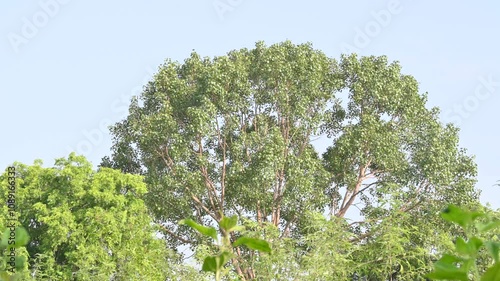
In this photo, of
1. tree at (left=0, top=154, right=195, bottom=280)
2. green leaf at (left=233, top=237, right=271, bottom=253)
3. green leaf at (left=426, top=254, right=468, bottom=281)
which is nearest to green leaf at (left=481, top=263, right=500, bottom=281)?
green leaf at (left=426, top=254, right=468, bottom=281)

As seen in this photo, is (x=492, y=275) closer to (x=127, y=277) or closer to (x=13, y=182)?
(x=127, y=277)

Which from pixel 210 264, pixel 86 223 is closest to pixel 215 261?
pixel 210 264

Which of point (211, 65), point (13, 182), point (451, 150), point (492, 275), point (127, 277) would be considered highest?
point (211, 65)

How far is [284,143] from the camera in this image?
24.0 m

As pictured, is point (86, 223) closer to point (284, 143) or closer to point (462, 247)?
point (284, 143)

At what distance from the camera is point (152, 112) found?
993 inches

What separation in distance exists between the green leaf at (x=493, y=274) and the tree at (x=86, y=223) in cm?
1948

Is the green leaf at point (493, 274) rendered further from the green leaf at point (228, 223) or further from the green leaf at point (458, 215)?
the green leaf at point (228, 223)

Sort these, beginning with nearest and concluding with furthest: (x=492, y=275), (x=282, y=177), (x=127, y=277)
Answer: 1. (x=492, y=275)
2. (x=127, y=277)
3. (x=282, y=177)

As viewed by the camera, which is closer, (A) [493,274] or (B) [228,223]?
(A) [493,274]

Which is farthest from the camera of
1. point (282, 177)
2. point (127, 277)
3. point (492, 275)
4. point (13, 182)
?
point (282, 177)

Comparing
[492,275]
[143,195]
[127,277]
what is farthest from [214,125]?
→ [492,275]

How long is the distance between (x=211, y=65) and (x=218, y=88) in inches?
54.1

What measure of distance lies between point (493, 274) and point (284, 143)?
76.1 ft
